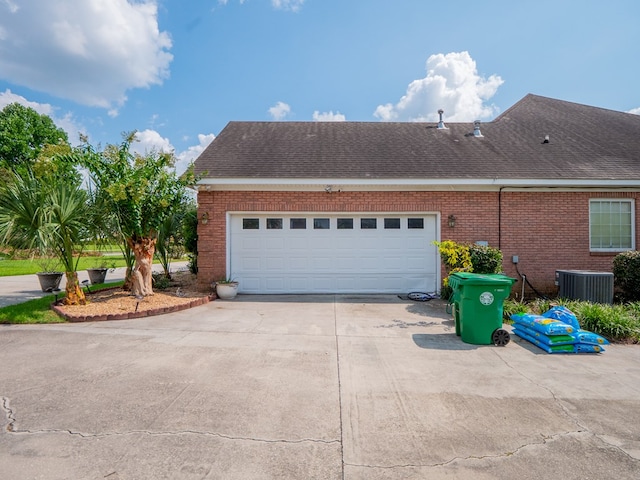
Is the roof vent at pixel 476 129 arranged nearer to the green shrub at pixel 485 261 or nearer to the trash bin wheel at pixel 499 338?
the green shrub at pixel 485 261

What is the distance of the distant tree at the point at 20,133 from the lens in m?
33.2

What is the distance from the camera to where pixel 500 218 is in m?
9.83

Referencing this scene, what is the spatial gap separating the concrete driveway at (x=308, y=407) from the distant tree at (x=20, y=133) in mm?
37658

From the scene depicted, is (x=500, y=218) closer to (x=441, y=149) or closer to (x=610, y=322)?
(x=441, y=149)

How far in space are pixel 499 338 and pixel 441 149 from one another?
296 inches

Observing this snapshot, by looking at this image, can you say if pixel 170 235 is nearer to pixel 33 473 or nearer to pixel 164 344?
pixel 164 344

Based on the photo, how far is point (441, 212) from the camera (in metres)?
9.86

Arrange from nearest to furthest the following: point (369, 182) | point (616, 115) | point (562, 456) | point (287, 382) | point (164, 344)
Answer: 1. point (562, 456)
2. point (287, 382)
3. point (164, 344)
4. point (369, 182)
5. point (616, 115)

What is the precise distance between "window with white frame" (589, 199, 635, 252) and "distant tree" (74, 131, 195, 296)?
38.1 feet

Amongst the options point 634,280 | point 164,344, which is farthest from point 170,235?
point 634,280

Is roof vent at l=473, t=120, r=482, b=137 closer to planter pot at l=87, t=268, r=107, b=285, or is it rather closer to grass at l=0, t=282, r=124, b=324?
grass at l=0, t=282, r=124, b=324

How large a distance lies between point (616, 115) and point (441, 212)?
1055 centimetres

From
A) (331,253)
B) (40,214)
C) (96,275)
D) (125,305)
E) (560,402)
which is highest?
(40,214)

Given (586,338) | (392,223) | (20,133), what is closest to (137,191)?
(392,223)
